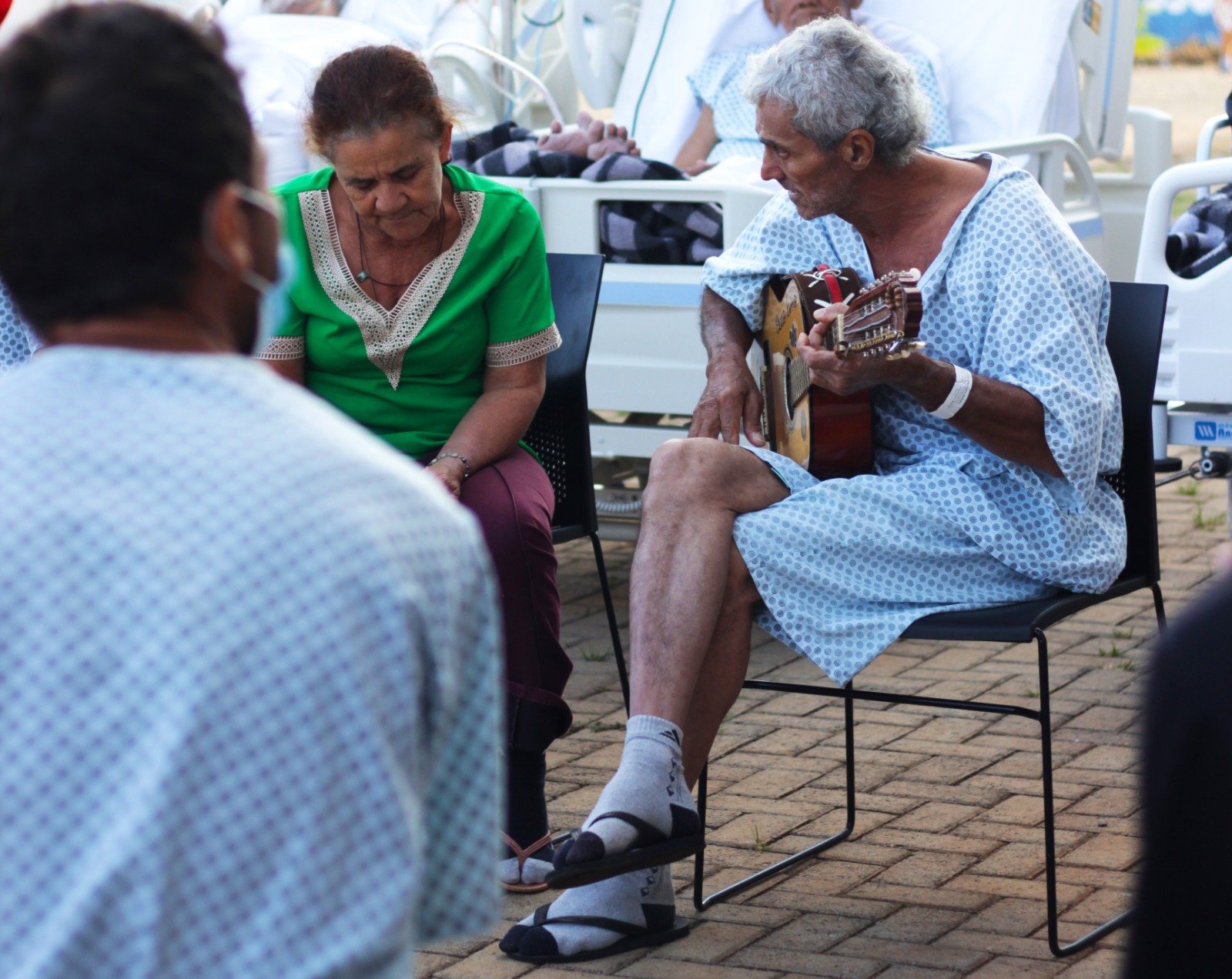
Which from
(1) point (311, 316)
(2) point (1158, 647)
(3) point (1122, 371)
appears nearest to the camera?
(2) point (1158, 647)

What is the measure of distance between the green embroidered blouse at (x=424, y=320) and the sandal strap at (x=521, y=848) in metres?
0.70

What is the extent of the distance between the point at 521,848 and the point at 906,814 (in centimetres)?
75

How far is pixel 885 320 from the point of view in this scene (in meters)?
2.55

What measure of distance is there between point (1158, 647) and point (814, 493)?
6.04 feet

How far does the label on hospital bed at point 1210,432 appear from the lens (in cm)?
381

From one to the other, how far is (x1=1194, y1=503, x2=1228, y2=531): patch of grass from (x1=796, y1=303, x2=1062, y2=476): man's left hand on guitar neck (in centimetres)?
293

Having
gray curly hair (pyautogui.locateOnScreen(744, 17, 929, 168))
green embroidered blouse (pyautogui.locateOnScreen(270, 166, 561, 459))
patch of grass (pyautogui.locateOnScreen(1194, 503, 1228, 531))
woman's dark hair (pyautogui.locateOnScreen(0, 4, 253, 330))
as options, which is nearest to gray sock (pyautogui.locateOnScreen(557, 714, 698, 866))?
green embroidered blouse (pyautogui.locateOnScreen(270, 166, 561, 459))

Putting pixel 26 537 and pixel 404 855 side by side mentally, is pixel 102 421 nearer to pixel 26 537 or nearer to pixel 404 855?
pixel 26 537

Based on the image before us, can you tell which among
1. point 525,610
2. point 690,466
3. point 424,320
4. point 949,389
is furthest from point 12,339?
point 949,389

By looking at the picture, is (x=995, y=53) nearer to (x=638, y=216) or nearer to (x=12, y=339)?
(x=638, y=216)

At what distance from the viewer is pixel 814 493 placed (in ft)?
9.19

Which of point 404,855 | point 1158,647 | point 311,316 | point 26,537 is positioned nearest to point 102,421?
point 26,537

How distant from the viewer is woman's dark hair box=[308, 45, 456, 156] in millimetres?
2881

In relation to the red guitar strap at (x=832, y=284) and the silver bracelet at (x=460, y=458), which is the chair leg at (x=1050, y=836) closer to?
the red guitar strap at (x=832, y=284)
